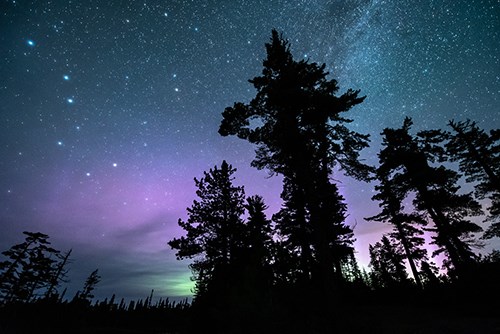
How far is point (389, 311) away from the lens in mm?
14195

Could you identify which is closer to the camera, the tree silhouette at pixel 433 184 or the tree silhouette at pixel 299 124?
the tree silhouette at pixel 299 124

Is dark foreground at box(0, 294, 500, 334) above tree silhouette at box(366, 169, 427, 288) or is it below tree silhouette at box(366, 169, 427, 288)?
below

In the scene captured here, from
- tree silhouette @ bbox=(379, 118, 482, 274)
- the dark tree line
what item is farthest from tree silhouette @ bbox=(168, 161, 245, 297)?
tree silhouette @ bbox=(379, 118, 482, 274)

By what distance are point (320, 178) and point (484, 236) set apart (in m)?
19.1

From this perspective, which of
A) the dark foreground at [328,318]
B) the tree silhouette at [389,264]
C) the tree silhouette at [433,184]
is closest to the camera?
the dark foreground at [328,318]

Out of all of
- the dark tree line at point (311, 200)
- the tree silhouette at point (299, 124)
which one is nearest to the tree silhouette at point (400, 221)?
the dark tree line at point (311, 200)

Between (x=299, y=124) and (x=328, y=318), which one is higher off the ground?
(x=299, y=124)

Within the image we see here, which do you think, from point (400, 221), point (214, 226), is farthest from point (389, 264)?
point (214, 226)

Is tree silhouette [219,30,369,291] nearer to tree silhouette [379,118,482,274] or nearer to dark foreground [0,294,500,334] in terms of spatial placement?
dark foreground [0,294,500,334]

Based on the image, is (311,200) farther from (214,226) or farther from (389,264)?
(389,264)

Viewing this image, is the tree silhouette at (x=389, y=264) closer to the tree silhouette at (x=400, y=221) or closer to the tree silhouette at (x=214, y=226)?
the tree silhouette at (x=400, y=221)

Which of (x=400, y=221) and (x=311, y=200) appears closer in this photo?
(x=311, y=200)

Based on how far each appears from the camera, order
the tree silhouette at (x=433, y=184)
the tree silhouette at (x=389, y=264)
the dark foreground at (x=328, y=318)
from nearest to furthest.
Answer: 1. the dark foreground at (x=328, y=318)
2. the tree silhouette at (x=433, y=184)
3. the tree silhouette at (x=389, y=264)

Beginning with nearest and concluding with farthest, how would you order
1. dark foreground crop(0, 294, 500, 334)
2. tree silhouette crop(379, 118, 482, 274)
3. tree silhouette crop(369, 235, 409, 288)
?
dark foreground crop(0, 294, 500, 334)
tree silhouette crop(379, 118, 482, 274)
tree silhouette crop(369, 235, 409, 288)
